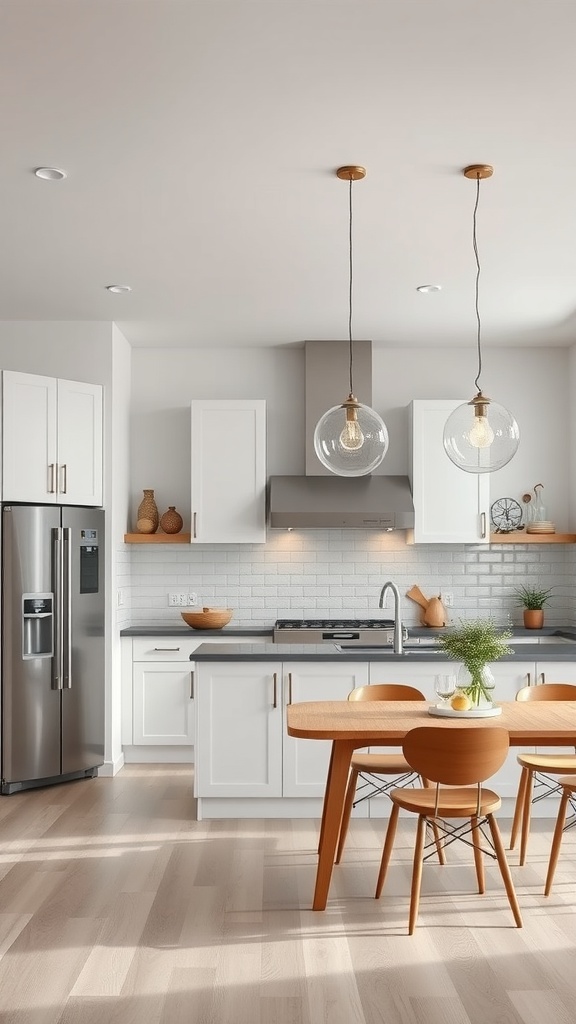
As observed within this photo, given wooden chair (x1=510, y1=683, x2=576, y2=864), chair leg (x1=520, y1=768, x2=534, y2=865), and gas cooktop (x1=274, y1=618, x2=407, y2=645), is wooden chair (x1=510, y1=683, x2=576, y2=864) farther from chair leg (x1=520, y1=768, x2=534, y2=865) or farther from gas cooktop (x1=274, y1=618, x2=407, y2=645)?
gas cooktop (x1=274, y1=618, x2=407, y2=645)

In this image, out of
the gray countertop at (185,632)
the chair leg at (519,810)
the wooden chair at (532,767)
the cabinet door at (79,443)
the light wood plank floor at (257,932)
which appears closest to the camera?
the light wood plank floor at (257,932)

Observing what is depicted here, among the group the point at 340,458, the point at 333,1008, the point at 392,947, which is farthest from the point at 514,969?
the point at 340,458

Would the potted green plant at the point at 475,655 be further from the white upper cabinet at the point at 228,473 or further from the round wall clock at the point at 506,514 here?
the round wall clock at the point at 506,514

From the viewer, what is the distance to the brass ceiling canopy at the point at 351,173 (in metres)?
3.82

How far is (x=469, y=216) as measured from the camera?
4363mm

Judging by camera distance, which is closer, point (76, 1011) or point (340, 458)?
point (76, 1011)

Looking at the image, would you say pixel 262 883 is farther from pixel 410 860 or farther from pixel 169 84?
pixel 169 84

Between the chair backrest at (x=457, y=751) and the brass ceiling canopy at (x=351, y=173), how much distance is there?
2.19 metres

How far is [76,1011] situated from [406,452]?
16.2ft

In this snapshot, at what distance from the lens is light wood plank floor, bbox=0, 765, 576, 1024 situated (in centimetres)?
295

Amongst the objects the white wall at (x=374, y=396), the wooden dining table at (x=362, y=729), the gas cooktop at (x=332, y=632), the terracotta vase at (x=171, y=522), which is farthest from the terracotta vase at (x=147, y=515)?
the wooden dining table at (x=362, y=729)

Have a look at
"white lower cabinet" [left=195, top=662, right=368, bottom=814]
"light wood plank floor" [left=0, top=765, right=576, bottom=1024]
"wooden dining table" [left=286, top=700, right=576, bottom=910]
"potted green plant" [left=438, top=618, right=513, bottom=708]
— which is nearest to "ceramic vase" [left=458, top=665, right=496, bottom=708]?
"potted green plant" [left=438, top=618, right=513, bottom=708]

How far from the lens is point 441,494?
22.4 feet

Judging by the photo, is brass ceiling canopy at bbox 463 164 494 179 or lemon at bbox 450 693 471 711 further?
lemon at bbox 450 693 471 711
